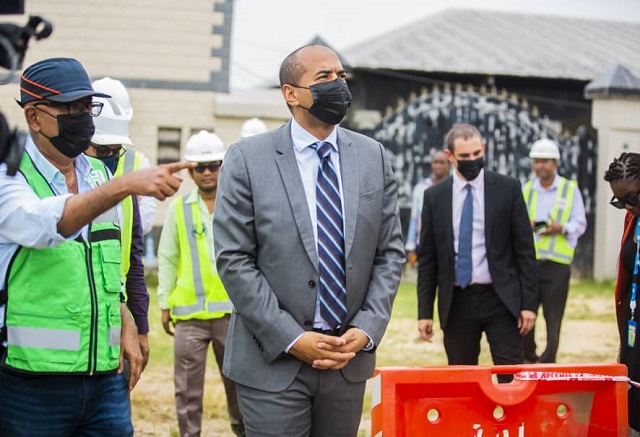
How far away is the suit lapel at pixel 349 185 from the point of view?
4508 millimetres

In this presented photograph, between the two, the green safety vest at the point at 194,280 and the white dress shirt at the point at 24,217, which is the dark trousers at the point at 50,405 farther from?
the green safety vest at the point at 194,280

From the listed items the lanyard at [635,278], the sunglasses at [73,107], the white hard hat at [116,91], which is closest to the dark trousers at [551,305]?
the lanyard at [635,278]

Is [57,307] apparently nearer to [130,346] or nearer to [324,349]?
[130,346]

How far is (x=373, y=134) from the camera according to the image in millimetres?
18188

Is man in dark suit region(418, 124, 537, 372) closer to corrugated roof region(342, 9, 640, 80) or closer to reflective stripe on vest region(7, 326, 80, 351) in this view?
reflective stripe on vest region(7, 326, 80, 351)

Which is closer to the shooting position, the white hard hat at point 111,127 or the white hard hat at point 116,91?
the white hard hat at point 111,127

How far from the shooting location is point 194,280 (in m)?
7.30

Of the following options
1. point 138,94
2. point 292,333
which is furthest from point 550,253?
point 138,94

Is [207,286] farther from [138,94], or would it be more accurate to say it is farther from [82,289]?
[138,94]

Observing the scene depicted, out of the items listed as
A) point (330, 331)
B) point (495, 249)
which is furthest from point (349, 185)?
point (495, 249)

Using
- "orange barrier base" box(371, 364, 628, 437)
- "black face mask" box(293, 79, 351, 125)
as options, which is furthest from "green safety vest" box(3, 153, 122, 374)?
"orange barrier base" box(371, 364, 628, 437)

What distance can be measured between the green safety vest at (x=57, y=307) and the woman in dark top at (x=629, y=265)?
279 cm

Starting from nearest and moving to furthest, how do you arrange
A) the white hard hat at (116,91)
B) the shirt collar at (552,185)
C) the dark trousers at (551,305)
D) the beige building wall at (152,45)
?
1. the white hard hat at (116,91)
2. the dark trousers at (551,305)
3. the shirt collar at (552,185)
4. the beige building wall at (152,45)

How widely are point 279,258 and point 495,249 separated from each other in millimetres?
2795
